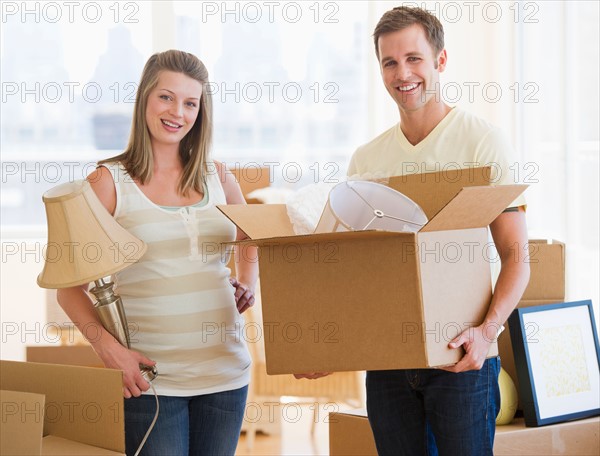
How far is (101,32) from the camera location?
475 cm

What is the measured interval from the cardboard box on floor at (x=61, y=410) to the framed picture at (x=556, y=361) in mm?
1339

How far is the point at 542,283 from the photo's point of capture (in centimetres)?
249

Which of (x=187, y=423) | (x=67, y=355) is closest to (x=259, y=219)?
(x=187, y=423)

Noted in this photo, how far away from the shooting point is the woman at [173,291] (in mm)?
1600

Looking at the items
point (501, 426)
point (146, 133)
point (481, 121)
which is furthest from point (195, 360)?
point (501, 426)

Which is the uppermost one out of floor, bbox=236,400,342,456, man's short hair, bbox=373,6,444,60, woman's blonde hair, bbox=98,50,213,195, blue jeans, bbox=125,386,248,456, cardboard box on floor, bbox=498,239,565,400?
man's short hair, bbox=373,6,444,60

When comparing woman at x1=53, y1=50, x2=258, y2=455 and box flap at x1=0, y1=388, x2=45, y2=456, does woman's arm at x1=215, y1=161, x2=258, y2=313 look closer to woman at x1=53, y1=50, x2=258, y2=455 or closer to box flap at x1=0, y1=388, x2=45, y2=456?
woman at x1=53, y1=50, x2=258, y2=455

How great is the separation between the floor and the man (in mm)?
1954

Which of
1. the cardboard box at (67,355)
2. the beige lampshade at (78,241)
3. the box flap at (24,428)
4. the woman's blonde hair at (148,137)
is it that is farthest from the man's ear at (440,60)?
the cardboard box at (67,355)

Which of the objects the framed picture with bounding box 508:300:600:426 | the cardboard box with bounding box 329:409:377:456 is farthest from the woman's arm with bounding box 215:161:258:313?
the framed picture with bounding box 508:300:600:426

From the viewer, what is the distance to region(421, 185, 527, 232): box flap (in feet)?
4.45

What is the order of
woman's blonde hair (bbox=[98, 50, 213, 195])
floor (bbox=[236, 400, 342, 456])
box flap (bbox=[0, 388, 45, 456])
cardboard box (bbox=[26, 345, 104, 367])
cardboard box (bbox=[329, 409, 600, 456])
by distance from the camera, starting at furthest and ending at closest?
floor (bbox=[236, 400, 342, 456]), cardboard box (bbox=[26, 345, 104, 367]), cardboard box (bbox=[329, 409, 600, 456]), woman's blonde hair (bbox=[98, 50, 213, 195]), box flap (bbox=[0, 388, 45, 456])

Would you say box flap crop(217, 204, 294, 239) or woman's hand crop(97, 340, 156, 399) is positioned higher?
box flap crop(217, 204, 294, 239)

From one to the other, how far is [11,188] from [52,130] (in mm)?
413
